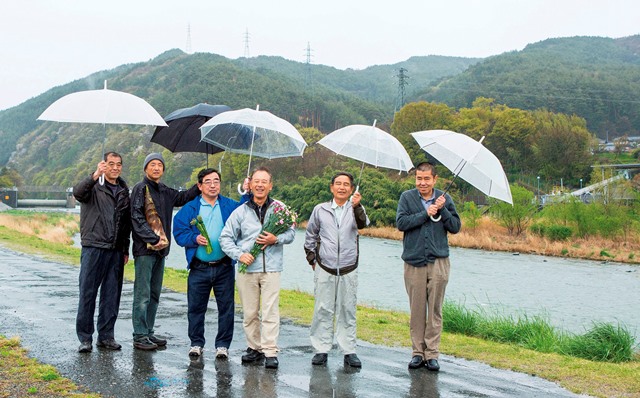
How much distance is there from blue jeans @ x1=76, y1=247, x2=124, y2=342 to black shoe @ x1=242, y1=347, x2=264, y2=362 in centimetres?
143

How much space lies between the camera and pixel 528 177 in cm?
8100

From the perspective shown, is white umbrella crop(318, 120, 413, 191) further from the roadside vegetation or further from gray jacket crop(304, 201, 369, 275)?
the roadside vegetation

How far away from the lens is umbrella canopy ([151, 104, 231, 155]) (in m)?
8.59

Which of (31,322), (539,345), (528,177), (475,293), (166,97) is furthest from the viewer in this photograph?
(166,97)

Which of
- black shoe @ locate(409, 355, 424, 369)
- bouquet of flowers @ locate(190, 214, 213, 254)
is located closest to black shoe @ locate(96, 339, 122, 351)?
bouquet of flowers @ locate(190, 214, 213, 254)

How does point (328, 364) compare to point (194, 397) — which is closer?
point (194, 397)

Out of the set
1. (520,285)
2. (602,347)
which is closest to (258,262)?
(602,347)

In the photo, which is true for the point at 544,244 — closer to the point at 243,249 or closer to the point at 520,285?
the point at 520,285

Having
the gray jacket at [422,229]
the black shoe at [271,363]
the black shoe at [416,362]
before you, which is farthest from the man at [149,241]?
the black shoe at [416,362]

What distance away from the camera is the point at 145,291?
23.0ft

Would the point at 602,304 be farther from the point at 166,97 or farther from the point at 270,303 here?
the point at 166,97

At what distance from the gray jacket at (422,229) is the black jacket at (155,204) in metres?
2.17

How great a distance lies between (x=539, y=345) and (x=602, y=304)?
1419 cm

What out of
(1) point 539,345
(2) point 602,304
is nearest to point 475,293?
(2) point 602,304
